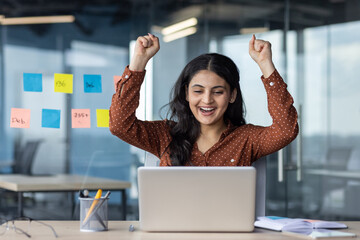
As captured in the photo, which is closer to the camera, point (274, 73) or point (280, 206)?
point (274, 73)

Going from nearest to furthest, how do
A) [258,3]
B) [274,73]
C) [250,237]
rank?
1. [250,237]
2. [274,73]
3. [258,3]

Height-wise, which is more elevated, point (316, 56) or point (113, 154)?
point (316, 56)

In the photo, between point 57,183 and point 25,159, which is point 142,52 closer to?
point 57,183

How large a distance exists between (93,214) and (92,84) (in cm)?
244

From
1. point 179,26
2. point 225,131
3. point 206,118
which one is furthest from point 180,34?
point 206,118

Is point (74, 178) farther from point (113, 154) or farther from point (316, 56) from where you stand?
point (316, 56)

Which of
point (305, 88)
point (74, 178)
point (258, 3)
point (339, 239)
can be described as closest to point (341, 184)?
point (305, 88)

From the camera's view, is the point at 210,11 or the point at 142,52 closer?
the point at 142,52

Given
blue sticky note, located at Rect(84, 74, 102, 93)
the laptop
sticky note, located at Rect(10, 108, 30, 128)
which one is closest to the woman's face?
the laptop

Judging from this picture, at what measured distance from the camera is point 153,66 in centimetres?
450

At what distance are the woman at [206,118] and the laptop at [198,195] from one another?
592 mm

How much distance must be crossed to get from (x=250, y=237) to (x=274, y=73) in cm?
72

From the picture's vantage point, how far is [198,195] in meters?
1.67

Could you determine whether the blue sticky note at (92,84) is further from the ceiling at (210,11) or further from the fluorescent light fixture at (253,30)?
the fluorescent light fixture at (253,30)
